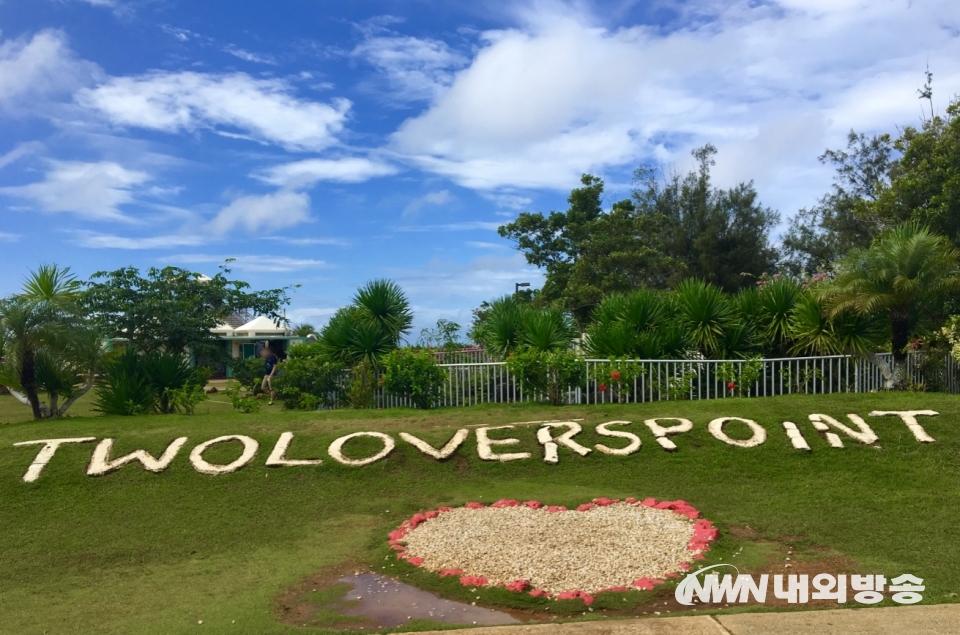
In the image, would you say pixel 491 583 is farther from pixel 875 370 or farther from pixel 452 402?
pixel 875 370

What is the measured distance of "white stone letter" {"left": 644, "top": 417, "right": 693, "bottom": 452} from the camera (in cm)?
1050

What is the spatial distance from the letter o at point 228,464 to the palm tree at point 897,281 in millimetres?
9690

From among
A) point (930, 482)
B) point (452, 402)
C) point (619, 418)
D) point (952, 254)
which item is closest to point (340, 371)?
point (452, 402)

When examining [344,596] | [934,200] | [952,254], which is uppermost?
Answer: [934,200]

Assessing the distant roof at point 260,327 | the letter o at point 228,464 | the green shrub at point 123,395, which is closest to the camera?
the letter o at point 228,464

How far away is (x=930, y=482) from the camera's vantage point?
9.12 meters

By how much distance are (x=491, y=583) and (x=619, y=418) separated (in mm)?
5837

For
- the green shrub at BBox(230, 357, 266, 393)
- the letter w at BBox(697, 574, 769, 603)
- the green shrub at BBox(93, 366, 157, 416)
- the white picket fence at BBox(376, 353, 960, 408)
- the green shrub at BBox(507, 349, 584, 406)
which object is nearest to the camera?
the letter w at BBox(697, 574, 769, 603)

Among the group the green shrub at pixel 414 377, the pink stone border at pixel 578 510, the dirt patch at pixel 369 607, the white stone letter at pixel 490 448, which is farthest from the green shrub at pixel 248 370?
the dirt patch at pixel 369 607

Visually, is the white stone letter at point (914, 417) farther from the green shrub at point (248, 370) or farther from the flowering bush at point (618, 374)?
the green shrub at point (248, 370)

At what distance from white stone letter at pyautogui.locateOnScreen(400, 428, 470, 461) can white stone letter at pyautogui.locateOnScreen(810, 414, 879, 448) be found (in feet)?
16.0

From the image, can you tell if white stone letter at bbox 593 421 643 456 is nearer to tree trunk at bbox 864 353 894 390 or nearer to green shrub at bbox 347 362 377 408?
green shrub at bbox 347 362 377 408

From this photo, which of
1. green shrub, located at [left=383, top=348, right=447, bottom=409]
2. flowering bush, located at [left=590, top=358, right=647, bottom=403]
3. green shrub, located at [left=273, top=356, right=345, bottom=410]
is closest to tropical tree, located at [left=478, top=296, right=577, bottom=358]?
flowering bush, located at [left=590, top=358, right=647, bottom=403]

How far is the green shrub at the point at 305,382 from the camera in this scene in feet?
46.8
